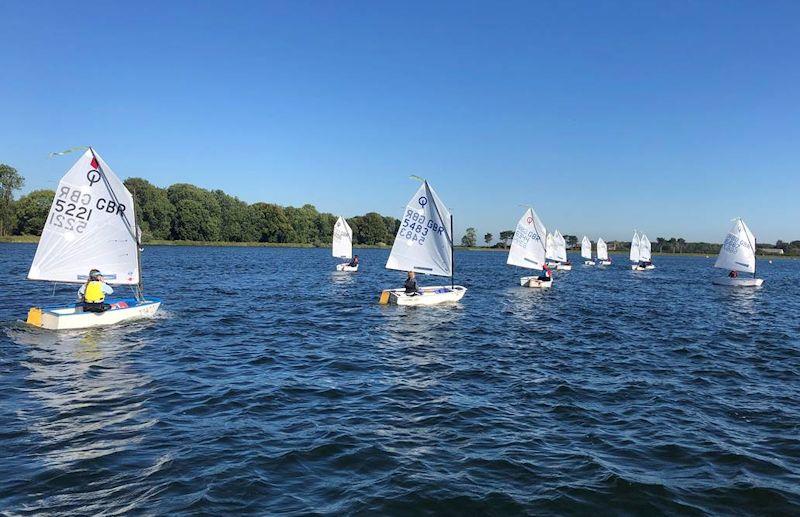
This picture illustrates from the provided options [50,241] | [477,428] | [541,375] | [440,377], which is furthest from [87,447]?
[50,241]

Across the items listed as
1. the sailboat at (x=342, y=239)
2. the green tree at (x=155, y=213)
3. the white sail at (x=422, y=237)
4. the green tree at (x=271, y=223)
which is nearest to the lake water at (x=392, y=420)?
the white sail at (x=422, y=237)

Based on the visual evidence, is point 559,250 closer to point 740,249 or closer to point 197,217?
point 740,249

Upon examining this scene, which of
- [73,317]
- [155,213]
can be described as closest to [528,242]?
[73,317]

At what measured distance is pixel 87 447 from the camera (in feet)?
34.7

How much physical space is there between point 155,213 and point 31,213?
3090 cm

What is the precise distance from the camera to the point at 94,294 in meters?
23.4

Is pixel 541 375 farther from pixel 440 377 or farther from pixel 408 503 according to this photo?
pixel 408 503

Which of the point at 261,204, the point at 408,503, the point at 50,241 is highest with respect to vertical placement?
the point at 261,204

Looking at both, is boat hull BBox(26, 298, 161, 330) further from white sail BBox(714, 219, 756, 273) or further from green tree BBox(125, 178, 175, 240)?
green tree BBox(125, 178, 175, 240)

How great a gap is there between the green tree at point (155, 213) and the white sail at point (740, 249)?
457 ft

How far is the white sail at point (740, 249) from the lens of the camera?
5825cm

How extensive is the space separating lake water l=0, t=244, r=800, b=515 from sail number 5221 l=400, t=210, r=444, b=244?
29.4 feet

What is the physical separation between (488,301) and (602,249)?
88497 mm

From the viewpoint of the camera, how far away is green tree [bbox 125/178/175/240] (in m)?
151
